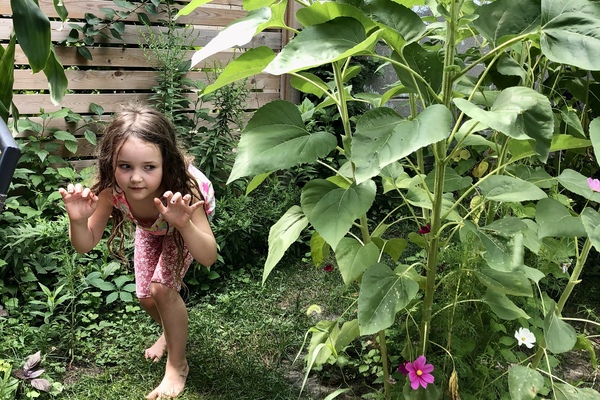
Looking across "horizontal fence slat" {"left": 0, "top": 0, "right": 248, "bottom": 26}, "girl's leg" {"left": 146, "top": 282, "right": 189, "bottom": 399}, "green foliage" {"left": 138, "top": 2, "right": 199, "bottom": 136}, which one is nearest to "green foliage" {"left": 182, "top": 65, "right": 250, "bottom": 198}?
"green foliage" {"left": 138, "top": 2, "right": 199, "bottom": 136}

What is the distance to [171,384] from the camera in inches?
76.0

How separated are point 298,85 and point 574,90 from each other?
0.89 metres

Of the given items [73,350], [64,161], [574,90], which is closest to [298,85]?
[574,90]

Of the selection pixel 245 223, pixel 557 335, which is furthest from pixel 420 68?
pixel 245 223

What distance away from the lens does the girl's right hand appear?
1632 mm

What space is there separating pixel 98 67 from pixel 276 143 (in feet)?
7.28

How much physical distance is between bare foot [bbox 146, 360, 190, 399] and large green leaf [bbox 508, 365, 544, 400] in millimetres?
1082

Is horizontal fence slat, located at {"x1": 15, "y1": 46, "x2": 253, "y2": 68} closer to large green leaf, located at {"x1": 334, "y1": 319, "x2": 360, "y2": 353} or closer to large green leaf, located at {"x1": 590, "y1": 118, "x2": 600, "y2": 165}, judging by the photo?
large green leaf, located at {"x1": 334, "y1": 319, "x2": 360, "y2": 353}

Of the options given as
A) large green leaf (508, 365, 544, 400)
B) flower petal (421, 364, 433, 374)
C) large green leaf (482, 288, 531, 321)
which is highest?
large green leaf (482, 288, 531, 321)

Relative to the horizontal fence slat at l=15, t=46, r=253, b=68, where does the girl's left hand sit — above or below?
above

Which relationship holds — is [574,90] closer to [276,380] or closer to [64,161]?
[276,380]

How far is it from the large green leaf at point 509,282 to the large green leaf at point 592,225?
0.70 feet

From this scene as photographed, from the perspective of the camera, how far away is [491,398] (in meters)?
1.68

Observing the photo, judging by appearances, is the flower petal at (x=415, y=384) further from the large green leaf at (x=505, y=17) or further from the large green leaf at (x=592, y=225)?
the large green leaf at (x=505, y=17)
